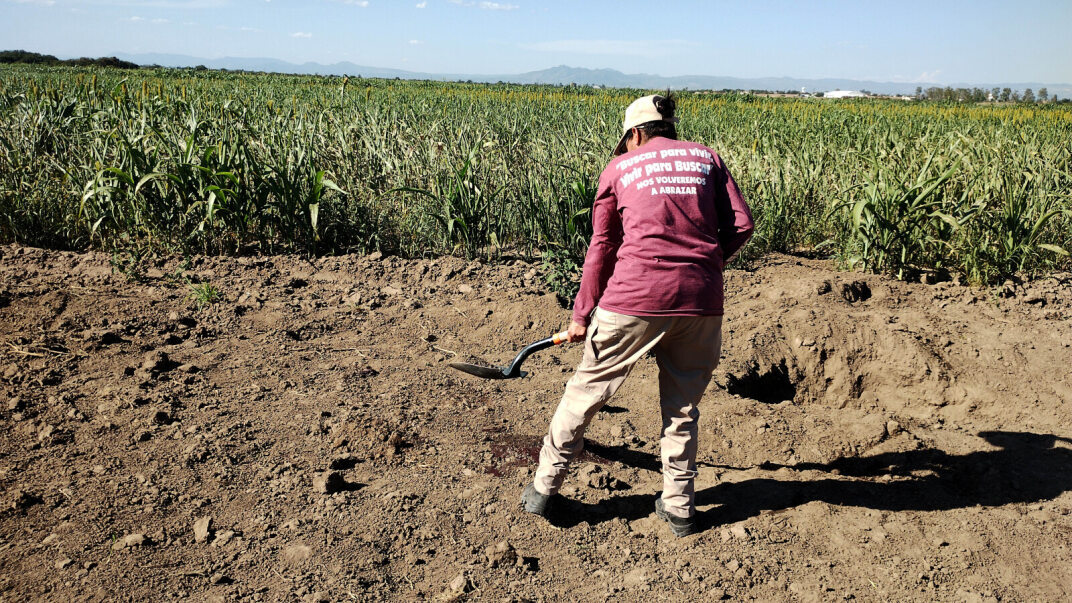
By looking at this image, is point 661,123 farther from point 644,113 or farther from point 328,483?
point 328,483

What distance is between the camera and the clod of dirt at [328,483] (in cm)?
276

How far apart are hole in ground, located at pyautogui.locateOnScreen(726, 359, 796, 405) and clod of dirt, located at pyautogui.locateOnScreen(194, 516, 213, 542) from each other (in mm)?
2600

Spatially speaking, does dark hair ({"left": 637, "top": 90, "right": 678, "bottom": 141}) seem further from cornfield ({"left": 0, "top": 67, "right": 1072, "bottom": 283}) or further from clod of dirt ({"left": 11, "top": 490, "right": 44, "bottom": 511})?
clod of dirt ({"left": 11, "top": 490, "right": 44, "bottom": 511})

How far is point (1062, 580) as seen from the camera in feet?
8.00

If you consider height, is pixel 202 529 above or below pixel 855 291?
below

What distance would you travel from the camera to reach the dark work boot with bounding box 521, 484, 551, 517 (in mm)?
2658

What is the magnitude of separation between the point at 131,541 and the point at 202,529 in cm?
21

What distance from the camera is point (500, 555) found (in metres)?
2.46

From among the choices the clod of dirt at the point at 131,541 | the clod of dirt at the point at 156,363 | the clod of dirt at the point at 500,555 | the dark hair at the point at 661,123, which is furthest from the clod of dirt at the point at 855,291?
the clod of dirt at the point at 131,541

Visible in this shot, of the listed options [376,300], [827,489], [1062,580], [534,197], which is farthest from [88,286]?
[1062,580]

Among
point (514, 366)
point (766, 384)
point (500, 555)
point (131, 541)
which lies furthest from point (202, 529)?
point (766, 384)

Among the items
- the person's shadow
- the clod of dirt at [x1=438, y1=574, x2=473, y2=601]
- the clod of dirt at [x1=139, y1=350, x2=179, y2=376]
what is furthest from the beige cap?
the clod of dirt at [x1=139, y1=350, x2=179, y2=376]

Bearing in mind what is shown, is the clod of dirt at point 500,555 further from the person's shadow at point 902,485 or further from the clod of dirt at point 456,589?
the person's shadow at point 902,485

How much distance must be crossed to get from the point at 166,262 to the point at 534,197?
2.64 m
